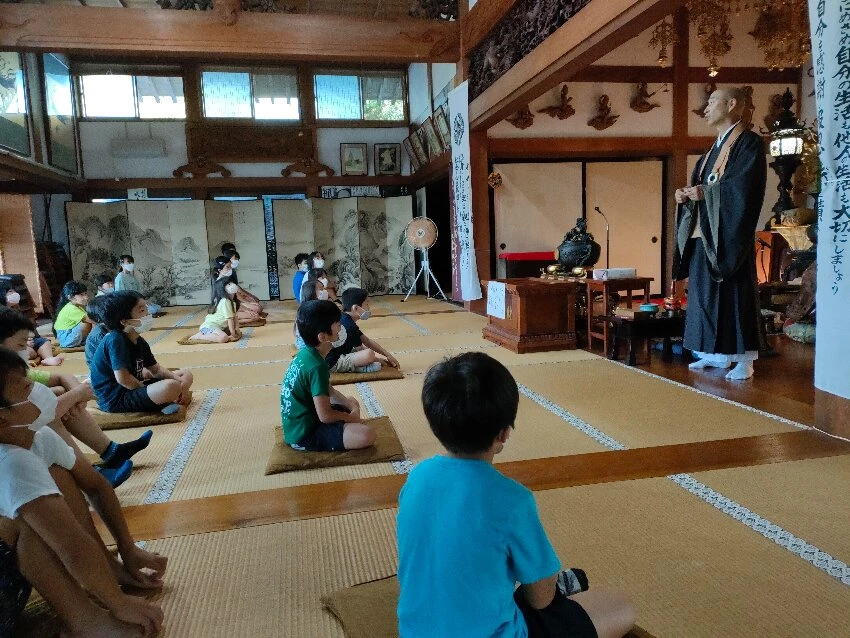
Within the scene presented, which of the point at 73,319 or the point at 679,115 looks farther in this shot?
the point at 679,115

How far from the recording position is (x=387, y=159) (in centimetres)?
1081

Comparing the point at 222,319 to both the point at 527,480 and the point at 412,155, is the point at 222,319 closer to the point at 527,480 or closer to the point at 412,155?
the point at 527,480

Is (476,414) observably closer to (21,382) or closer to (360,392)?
(21,382)

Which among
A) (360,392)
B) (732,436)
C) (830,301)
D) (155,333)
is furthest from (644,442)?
(155,333)

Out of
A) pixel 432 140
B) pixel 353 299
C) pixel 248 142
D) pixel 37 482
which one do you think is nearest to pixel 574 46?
pixel 353 299

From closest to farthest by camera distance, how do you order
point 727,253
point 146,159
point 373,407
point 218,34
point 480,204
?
point 373,407 → point 727,253 → point 218,34 → point 480,204 → point 146,159

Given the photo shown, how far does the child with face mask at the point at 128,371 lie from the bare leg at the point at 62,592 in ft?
5.82

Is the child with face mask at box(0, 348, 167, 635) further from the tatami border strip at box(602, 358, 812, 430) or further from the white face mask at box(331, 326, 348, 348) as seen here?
the tatami border strip at box(602, 358, 812, 430)

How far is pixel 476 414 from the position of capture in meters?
0.94

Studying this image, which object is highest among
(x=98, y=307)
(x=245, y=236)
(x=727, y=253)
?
(x=245, y=236)

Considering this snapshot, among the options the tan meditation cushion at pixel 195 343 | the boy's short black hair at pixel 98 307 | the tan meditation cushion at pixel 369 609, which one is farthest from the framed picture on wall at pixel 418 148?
the tan meditation cushion at pixel 369 609

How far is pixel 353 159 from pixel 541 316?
705 centimetres

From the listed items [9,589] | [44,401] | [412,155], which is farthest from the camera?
[412,155]

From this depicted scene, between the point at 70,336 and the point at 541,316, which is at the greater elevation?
the point at 541,316
